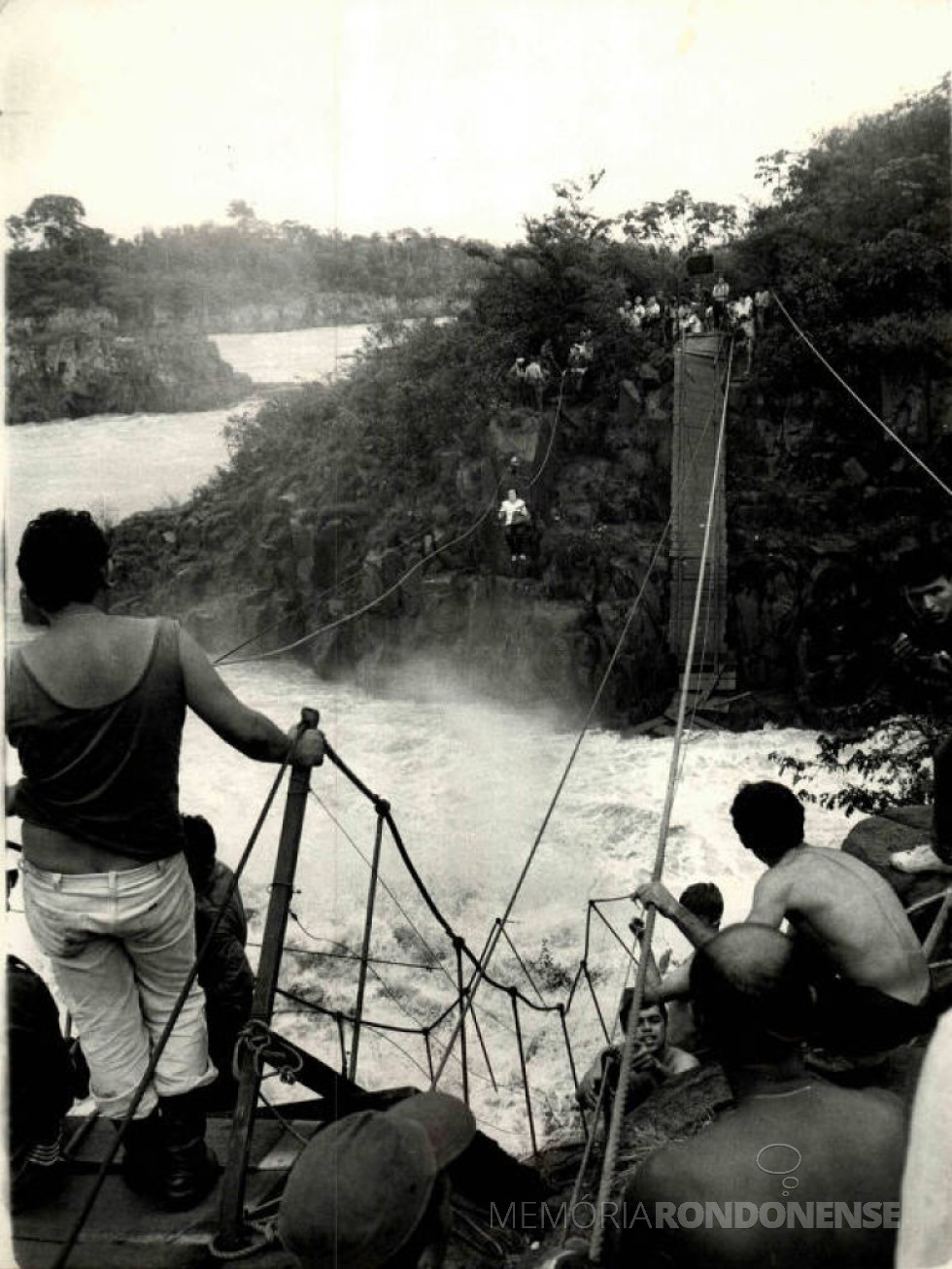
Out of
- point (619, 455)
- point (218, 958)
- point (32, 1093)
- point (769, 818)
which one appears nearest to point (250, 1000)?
point (218, 958)

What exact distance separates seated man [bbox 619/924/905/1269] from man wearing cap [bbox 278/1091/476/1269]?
414mm

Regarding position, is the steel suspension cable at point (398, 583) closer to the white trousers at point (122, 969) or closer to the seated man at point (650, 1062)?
the seated man at point (650, 1062)

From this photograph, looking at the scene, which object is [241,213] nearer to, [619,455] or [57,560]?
[57,560]

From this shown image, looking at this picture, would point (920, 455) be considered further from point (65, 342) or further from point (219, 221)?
point (65, 342)

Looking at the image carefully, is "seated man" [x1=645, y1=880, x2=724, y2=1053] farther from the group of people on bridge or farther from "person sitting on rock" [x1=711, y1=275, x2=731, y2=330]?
"person sitting on rock" [x1=711, y1=275, x2=731, y2=330]

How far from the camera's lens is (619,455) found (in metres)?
7.64

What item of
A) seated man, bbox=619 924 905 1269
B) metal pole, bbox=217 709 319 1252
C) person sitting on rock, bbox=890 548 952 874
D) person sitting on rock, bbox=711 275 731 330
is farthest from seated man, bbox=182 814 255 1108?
person sitting on rock, bbox=711 275 731 330

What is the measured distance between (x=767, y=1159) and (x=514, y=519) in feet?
19.6

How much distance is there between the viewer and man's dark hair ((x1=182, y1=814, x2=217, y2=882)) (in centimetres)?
354

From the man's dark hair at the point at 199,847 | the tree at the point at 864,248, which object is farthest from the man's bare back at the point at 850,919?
the tree at the point at 864,248

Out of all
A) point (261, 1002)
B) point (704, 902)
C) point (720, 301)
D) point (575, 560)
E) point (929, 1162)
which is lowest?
point (704, 902)

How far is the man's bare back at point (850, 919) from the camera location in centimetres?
288

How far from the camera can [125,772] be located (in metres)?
2.52

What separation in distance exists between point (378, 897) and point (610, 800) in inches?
80.3
